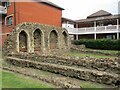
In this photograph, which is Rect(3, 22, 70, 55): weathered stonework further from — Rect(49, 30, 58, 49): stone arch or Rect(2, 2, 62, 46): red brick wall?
Rect(2, 2, 62, 46): red brick wall

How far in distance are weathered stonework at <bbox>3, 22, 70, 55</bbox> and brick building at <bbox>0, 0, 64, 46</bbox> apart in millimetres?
3444

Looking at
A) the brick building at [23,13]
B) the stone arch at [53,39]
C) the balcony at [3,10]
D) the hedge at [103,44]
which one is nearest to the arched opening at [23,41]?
the brick building at [23,13]

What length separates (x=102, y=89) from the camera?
10.9 metres

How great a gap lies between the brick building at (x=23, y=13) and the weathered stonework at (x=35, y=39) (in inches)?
136

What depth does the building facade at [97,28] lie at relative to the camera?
3931 centimetres

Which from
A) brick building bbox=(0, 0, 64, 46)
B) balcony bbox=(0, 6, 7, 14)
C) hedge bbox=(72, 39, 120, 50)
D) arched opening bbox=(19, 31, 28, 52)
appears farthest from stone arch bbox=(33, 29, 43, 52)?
hedge bbox=(72, 39, 120, 50)

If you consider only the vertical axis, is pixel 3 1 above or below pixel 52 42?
above

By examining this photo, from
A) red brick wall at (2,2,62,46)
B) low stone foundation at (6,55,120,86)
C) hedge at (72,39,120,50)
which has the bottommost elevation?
low stone foundation at (6,55,120,86)

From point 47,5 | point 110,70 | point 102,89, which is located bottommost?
point 102,89

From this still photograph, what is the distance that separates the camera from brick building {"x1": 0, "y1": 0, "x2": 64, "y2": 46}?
96.4ft

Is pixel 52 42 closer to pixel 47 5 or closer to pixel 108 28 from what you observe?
pixel 47 5

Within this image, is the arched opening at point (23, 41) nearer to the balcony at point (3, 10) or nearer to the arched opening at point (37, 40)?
the arched opening at point (37, 40)

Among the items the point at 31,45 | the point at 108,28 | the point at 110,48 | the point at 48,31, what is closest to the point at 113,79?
the point at 31,45

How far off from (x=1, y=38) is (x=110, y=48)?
17.9 meters
